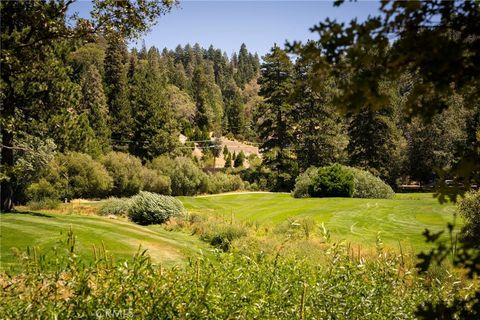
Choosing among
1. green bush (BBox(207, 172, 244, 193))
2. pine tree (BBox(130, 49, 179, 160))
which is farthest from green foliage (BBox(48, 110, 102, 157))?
green bush (BBox(207, 172, 244, 193))

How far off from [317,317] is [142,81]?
50.8 metres

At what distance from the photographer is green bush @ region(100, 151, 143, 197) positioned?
127 ft

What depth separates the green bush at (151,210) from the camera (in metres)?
20.7

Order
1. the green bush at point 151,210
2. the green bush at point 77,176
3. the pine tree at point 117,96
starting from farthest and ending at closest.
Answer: the pine tree at point 117,96, the green bush at point 77,176, the green bush at point 151,210

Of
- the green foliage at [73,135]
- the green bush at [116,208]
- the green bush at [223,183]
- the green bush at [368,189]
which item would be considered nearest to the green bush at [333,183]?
the green bush at [368,189]

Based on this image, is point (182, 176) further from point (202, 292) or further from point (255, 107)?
point (202, 292)

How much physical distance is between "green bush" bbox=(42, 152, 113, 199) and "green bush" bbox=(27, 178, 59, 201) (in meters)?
1.10

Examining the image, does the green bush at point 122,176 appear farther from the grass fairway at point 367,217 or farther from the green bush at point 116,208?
the green bush at point 116,208

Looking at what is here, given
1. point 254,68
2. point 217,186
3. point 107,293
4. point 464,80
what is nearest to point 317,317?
point 107,293

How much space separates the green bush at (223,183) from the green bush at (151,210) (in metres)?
23.1

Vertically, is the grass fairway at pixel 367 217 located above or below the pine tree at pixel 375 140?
below

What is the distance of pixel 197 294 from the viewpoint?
4.46m

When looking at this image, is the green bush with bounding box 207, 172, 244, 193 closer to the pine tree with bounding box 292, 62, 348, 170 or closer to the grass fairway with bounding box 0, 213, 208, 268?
the pine tree with bounding box 292, 62, 348, 170

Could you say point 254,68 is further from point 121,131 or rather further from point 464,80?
point 464,80
